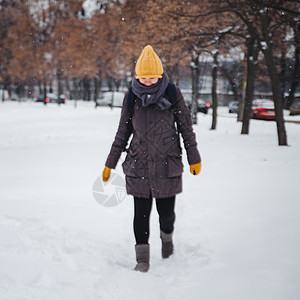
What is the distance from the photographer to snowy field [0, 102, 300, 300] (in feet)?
8.55

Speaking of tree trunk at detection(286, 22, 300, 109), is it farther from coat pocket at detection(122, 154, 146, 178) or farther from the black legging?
coat pocket at detection(122, 154, 146, 178)

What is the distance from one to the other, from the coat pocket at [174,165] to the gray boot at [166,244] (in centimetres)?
66

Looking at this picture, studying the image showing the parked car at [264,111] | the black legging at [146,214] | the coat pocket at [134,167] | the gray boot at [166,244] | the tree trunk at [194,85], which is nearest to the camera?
the coat pocket at [134,167]

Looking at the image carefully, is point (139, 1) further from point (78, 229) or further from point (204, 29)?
point (78, 229)

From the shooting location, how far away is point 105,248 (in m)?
3.50

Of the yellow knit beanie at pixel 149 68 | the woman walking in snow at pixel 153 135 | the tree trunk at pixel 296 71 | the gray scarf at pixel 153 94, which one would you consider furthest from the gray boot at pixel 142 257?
the tree trunk at pixel 296 71

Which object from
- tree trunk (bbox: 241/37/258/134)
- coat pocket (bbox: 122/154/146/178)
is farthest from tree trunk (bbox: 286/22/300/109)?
coat pocket (bbox: 122/154/146/178)

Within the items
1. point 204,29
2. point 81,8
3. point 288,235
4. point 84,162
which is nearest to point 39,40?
point 81,8

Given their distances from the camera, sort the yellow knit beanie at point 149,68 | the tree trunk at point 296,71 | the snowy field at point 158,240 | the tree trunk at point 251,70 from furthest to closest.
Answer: the tree trunk at point 251,70, the tree trunk at point 296,71, the yellow knit beanie at point 149,68, the snowy field at point 158,240

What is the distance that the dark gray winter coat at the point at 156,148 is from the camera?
110 inches

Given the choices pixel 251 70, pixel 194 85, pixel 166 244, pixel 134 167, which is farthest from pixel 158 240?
pixel 194 85

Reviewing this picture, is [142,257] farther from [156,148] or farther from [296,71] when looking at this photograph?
[296,71]

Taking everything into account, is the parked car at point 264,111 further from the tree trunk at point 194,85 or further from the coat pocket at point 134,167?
the coat pocket at point 134,167

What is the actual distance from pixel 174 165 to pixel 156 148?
21 cm
